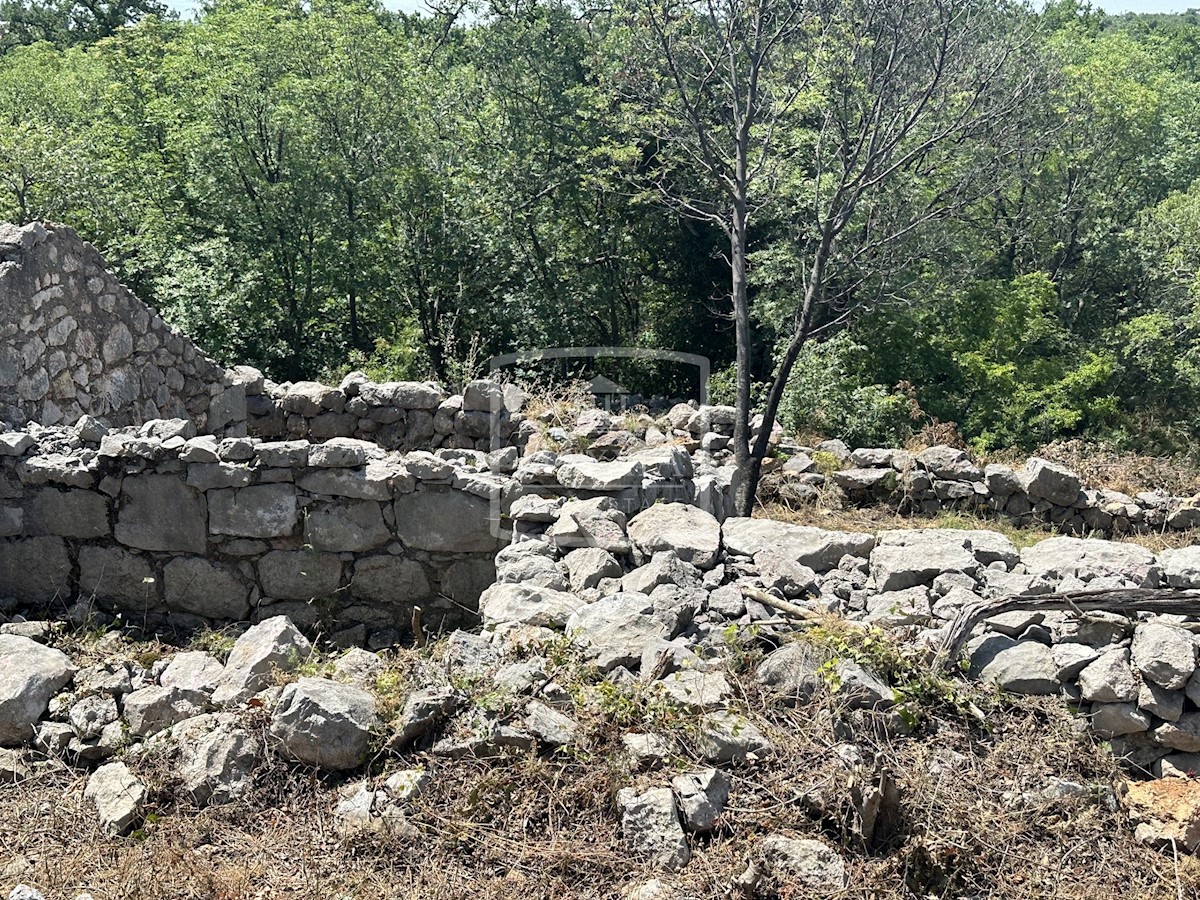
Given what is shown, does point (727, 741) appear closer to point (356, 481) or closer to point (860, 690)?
point (860, 690)

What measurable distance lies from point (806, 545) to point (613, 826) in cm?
197

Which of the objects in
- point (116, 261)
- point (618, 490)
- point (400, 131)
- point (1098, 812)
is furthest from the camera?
point (400, 131)

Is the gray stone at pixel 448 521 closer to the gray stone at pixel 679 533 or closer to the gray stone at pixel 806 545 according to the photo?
the gray stone at pixel 679 533

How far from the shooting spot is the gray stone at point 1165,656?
3.70 metres

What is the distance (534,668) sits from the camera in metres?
3.92

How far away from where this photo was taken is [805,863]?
319 cm

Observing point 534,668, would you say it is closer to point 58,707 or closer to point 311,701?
point 311,701

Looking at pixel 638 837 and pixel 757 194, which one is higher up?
pixel 757 194

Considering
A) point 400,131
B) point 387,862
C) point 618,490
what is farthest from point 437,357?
point 387,862

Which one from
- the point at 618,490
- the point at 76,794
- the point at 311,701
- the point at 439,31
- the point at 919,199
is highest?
the point at 439,31

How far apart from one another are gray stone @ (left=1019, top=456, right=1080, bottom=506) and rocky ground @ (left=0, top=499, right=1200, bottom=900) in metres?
5.94

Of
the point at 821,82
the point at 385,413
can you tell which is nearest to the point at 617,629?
the point at 385,413

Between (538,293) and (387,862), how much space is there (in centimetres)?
1206

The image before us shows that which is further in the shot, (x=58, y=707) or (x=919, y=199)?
(x=919, y=199)
